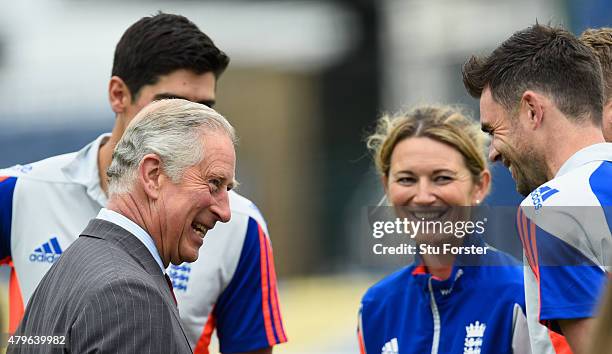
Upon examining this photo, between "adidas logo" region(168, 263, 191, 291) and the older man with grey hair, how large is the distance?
0.92m

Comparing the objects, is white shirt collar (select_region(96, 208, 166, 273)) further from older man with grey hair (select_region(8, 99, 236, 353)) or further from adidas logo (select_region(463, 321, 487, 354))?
adidas logo (select_region(463, 321, 487, 354))

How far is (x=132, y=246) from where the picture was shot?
9.42ft

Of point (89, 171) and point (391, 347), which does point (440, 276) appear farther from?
point (89, 171)

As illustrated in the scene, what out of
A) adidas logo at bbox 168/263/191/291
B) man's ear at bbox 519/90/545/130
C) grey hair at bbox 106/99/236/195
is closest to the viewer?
grey hair at bbox 106/99/236/195

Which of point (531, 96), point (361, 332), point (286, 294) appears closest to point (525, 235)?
point (531, 96)

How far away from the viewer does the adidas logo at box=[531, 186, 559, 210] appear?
3.00m

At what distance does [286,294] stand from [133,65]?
12205 mm

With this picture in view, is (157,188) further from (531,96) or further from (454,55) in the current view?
(454,55)

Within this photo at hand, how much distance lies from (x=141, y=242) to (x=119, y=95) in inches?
51.3

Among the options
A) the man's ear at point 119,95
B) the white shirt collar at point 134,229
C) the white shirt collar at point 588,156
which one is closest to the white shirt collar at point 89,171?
the man's ear at point 119,95

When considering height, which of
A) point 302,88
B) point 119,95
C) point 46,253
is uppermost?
point 302,88

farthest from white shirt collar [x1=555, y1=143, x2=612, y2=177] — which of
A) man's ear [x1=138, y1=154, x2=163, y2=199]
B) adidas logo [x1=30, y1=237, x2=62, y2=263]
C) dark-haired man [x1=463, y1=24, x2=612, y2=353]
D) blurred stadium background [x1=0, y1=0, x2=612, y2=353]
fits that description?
blurred stadium background [x1=0, y1=0, x2=612, y2=353]

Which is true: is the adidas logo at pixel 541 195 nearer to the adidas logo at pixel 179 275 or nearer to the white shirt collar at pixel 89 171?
the adidas logo at pixel 179 275

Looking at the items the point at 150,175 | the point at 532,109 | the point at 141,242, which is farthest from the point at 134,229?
the point at 532,109
